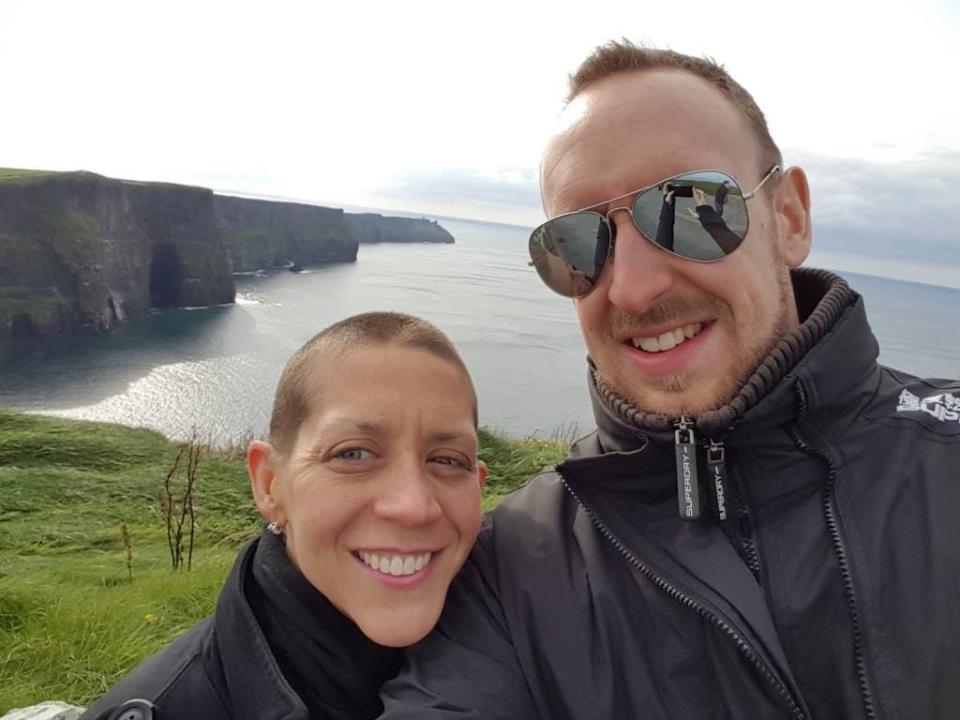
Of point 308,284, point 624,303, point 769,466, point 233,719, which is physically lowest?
point 308,284

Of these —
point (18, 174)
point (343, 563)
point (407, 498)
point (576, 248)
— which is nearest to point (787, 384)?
point (576, 248)

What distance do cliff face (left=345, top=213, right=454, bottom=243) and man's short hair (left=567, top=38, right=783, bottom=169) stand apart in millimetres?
156819

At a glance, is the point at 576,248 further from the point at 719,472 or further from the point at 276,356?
the point at 276,356

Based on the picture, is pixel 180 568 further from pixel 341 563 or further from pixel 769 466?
pixel 769 466

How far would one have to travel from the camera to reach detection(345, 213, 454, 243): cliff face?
6408 inches

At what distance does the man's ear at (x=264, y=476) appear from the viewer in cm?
218

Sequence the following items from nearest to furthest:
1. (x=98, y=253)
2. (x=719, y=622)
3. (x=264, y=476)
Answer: (x=719, y=622) → (x=264, y=476) → (x=98, y=253)

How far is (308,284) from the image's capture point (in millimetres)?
88562

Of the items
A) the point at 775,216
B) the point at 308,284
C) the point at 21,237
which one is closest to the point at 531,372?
the point at 775,216

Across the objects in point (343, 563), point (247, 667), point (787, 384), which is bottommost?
point (247, 667)

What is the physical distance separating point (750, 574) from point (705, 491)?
246 mm

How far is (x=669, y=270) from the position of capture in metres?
1.98

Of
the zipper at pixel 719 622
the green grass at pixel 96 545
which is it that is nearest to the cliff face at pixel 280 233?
the green grass at pixel 96 545

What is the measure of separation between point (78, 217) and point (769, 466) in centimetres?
7116
